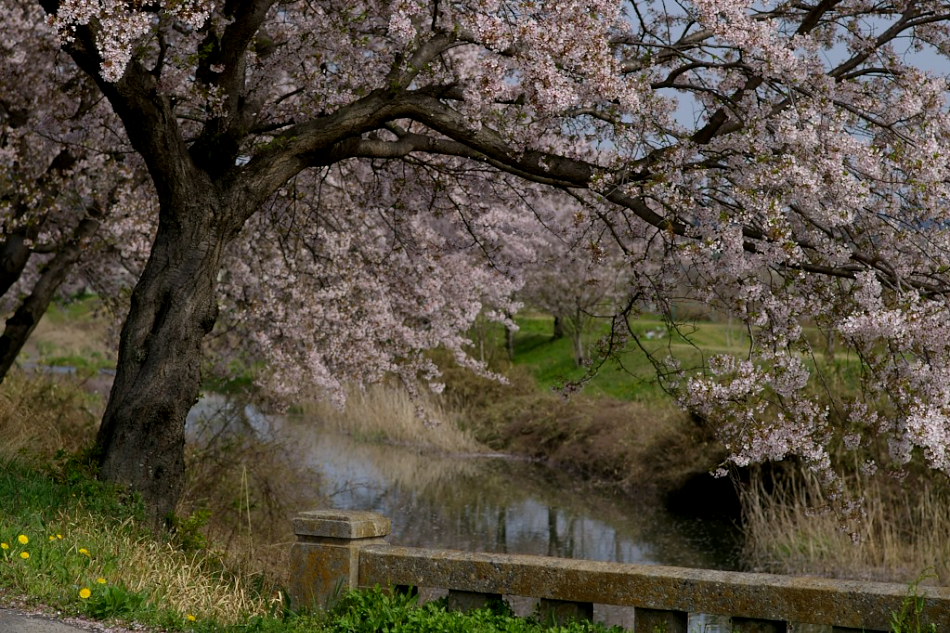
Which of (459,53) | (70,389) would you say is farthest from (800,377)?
(70,389)

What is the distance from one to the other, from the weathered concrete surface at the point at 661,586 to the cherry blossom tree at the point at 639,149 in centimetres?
143

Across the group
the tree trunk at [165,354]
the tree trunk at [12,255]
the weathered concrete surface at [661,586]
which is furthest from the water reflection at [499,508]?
the weathered concrete surface at [661,586]

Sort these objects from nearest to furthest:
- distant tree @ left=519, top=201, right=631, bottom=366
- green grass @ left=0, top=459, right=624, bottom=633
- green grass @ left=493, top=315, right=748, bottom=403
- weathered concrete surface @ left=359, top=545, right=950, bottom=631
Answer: weathered concrete surface @ left=359, top=545, right=950, bottom=631 → green grass @ left=0, top=459, right=624, bottom=633 → green grass @ left=493, top=315, right=748, bottom=403 → distant tree @ left=519, top=201, right=631, bottom=366

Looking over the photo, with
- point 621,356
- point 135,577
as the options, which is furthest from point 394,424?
point 135,577

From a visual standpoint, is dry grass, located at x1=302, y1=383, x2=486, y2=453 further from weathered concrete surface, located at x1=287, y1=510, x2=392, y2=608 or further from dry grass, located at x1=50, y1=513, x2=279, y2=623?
weathered concrete surface, located at x1=287, y1=510, x2=392, y2=608

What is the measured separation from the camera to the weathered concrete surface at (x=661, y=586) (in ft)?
16.7

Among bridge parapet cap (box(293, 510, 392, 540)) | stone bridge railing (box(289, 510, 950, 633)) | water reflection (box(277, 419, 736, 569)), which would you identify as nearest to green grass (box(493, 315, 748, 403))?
water reflection (box(277, 419, 736, 569))

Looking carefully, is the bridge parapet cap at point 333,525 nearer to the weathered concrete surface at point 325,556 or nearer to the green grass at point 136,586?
the weathered concrete surface at point 325,556

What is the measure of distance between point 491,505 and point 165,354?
9915 mm

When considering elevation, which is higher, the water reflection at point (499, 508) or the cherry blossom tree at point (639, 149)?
the cherry blossom tree at point (639, 149)

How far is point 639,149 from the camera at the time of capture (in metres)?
7.82

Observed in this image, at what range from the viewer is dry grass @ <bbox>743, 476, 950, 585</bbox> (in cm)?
1133

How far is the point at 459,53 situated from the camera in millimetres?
11891

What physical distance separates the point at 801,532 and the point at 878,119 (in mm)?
7223
